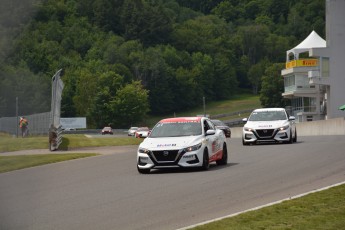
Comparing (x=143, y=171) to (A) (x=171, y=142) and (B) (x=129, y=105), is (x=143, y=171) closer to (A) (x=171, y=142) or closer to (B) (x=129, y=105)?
(A) (x=171, y=142)

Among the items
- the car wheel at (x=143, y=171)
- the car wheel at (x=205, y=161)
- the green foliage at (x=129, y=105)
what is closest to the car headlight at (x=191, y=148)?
the car wheel at (x=205, y=161)

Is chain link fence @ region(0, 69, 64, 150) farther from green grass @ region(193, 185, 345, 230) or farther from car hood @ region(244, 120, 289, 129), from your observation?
green grass @ region(193, 185, 345, 230)

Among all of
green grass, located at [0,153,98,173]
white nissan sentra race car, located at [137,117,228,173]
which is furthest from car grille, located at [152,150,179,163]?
green grass, located at [0,153,98,173]

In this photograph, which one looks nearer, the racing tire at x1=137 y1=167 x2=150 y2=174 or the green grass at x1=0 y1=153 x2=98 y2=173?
the racing tire at x1=137 y1=167 x2=150 y2=174

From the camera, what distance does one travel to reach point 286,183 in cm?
1611

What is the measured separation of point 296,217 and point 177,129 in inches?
447

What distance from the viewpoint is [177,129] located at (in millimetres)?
21859

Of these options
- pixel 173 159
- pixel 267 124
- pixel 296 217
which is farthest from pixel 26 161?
pixel 296 217

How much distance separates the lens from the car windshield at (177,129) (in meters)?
21.5

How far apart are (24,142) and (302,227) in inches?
1288

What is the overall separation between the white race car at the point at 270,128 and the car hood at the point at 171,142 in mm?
13277

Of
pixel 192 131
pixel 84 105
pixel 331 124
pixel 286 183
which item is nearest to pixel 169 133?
pixel 192 131

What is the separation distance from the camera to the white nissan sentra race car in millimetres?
20391

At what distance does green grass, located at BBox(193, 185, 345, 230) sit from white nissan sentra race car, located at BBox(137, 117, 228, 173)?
7.93 meters
